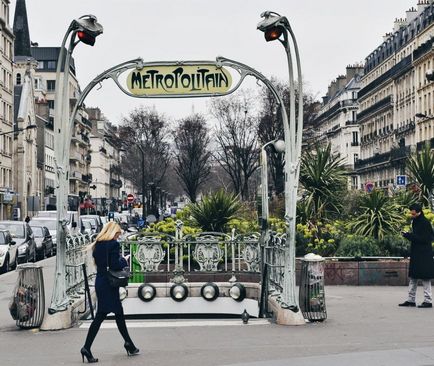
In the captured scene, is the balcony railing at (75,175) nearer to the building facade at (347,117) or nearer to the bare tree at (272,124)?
the building facade at (347,117)

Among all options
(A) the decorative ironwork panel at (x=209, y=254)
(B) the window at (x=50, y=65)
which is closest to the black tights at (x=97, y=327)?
(A) the decorative ironwork panel at (x=209, y=254)

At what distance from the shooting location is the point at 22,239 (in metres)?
36.2

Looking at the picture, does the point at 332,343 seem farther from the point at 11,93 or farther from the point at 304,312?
the point at 11,93

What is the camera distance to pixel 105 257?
11992 millimetres

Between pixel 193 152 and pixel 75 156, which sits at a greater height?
pixel 75 156

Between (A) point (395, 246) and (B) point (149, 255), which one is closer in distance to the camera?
(B) point (149, 255)

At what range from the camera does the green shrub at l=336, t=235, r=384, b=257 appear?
2419 centimetres

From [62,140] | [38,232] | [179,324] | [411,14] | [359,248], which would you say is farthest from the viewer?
[411,14]

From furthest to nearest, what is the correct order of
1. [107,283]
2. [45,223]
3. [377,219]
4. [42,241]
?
[45,223] → [42,241] → [377,219] → [107,283]

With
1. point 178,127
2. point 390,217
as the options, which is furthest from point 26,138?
point 390,217

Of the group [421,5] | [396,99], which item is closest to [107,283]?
[421,5]

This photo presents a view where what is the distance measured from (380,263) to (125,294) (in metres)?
7.60

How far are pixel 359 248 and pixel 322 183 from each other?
3206mm

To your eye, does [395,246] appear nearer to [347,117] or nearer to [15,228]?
[15,228]
